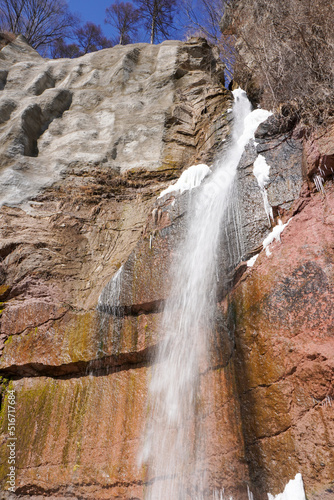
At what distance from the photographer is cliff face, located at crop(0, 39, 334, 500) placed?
3209mm

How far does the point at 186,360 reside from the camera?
158 inches

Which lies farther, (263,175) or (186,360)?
(263,175)

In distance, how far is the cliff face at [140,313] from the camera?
3209mm

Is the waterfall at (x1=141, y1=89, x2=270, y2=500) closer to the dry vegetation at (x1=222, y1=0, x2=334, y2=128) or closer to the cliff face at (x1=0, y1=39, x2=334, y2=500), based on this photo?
the cliff face at (x1=0, y1=39, x2=334, y2=500)

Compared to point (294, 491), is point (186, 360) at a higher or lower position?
higher

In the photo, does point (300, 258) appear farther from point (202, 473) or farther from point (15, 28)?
point (15, 28)

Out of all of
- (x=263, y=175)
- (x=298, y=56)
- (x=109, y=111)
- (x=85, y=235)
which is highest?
(x=109, y=111)

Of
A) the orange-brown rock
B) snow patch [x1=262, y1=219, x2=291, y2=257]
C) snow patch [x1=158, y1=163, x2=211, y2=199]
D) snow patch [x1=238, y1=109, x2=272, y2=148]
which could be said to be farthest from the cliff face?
snow patch [x1=238, y1=109, x2=272, y2=148]

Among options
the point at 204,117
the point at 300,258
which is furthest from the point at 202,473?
the point at 204,117

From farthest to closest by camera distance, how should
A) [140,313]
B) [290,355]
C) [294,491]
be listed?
1. [140,313]
2. [290,355]
3. [294,491]

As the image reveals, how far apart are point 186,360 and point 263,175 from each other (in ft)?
8.09

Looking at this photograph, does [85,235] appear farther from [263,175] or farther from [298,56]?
[298,56]

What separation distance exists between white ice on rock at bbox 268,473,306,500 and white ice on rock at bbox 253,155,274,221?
104 inches

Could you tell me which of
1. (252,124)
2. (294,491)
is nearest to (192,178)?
(252,124)
